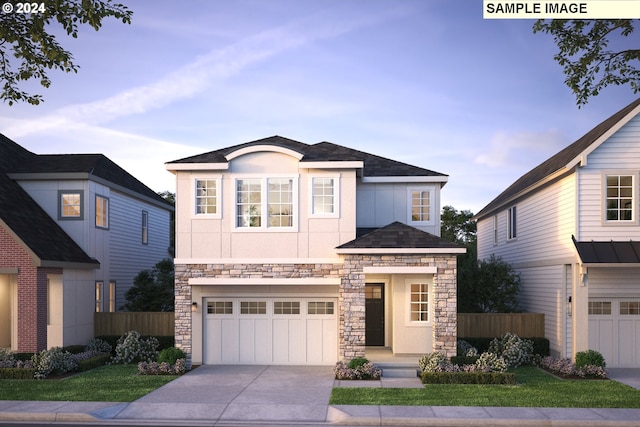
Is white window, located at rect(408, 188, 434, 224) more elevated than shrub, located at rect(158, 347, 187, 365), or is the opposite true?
white window, located at rect(408, 188, 434, 224)

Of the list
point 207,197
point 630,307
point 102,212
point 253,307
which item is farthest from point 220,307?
point 630,307

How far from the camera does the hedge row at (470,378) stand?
16031 mm

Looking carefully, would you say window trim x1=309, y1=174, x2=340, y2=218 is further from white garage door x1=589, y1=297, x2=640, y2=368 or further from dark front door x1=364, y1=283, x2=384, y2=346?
white garage door x1=589, y1=297, x2=640, y2=368

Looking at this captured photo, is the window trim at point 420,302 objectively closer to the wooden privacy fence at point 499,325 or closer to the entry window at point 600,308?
the wooden privacy fence at point 499,325

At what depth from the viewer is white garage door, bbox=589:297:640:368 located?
62.3 ft

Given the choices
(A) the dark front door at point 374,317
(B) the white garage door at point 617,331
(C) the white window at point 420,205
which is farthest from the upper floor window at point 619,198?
(A) the dark front door at point 374,317

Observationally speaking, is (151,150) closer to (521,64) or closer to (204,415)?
(521,64)

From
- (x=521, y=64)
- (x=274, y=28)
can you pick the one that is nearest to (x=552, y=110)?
(x=521, y=64)

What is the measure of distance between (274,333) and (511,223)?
460 inches

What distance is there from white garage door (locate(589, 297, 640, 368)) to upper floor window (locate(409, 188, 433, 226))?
6016 mm

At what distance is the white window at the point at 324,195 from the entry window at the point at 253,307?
3.62 metres

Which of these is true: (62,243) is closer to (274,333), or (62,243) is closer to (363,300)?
(274,333)

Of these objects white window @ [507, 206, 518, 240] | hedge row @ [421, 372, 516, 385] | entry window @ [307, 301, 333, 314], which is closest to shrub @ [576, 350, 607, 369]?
hedge row @ [421, 372, 516, 385]

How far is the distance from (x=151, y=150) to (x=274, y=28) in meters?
14.7
